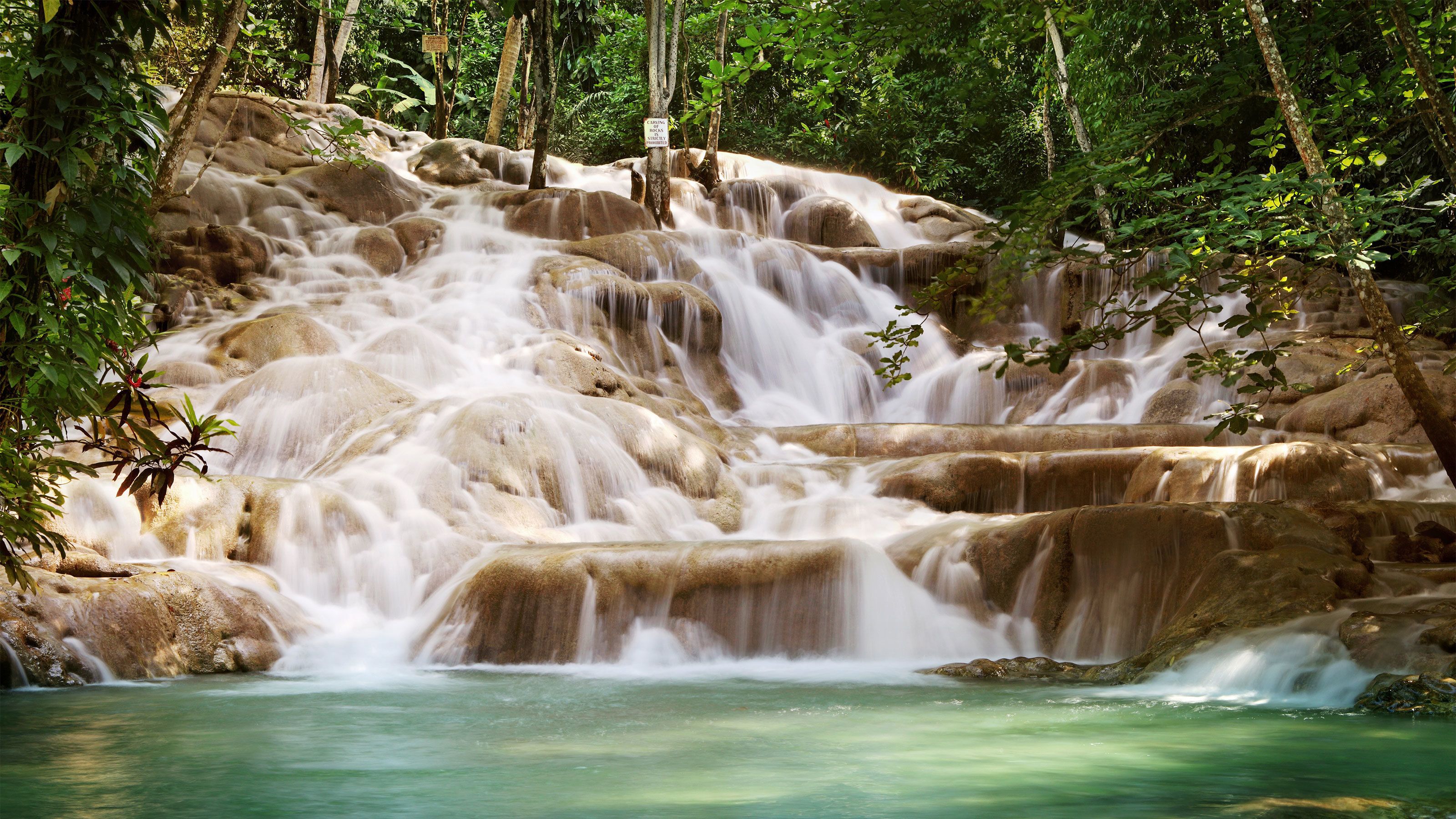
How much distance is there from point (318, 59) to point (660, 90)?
33.1 ft

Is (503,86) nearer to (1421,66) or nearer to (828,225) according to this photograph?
(828,225)

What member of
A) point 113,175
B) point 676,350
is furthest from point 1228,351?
point 113,175

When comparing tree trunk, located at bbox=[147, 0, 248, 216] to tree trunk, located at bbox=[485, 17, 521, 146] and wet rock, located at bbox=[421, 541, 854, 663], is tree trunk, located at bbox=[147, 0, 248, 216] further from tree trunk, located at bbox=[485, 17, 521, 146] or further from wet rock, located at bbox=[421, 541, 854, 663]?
tree trunk, located at bbox=[485, 17, 521, 146]

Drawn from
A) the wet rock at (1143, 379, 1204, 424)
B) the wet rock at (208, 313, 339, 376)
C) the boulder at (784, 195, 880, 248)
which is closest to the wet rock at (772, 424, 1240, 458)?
the wet rock at (1143, 379, 1204, 424)

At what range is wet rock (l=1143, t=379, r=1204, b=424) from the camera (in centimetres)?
1262

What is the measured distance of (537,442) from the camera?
31.2 ft

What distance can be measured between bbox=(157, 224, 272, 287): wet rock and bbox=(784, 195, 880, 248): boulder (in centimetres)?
923

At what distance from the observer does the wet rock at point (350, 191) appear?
1753 centimetres

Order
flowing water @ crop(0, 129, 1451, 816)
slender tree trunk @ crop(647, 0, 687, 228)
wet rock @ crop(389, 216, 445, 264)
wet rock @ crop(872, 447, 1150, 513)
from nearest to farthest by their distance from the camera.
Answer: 1. flowing water @ crop(0, 129, 1451, 816)
2. wet rock @ crop(872, 447, 1150, 513)
3. wet rock @ crop(389, 216, 445, 264)
4. slender tree trunk @ crop(647, 0, 687, 228)

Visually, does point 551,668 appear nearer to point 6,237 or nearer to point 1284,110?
point 6,237

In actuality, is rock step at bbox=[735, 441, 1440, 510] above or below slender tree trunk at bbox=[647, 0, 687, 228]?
below

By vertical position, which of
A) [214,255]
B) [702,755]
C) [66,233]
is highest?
[214,255]

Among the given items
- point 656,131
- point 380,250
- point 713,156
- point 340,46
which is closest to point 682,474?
point 380,250

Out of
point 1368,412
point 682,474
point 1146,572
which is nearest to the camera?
point 1146,572
